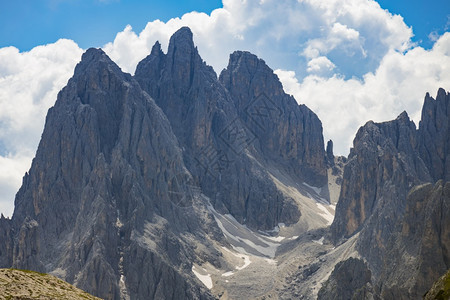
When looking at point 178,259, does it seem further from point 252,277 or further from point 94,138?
point 94,138

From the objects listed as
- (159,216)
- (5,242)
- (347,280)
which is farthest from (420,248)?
(5,242)

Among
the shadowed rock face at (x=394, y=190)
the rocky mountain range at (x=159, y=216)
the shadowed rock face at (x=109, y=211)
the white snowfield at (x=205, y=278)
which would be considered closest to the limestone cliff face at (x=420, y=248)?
the shadowed rock face at (x=394, y=190)

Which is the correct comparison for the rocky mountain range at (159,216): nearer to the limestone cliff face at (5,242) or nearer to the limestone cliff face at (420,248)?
the limestone cliff face at (5,242)

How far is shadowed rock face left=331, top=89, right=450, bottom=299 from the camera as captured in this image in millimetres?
79500

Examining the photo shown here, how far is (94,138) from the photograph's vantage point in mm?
186875

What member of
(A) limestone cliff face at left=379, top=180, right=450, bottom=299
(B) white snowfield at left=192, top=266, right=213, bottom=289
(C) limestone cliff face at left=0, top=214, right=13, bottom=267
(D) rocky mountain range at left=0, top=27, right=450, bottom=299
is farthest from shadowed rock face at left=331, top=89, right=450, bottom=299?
(C) limestone cliff face at left=0, top=214, right=13, bottom=267

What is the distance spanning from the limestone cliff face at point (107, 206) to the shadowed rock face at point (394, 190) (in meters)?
44.8

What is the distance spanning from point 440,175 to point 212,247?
6859 cm

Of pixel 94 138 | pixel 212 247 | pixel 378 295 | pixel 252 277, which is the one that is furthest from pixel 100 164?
pixel 378 295

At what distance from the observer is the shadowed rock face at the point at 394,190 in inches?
3130

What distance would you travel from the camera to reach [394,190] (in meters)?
157

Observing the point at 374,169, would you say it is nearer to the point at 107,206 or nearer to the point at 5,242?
the point at 107,206

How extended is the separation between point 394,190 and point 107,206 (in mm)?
73270

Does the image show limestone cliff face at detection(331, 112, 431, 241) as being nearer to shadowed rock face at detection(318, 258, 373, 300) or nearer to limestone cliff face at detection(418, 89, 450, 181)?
limestone cliff face at detection(418, 89, 450, 181)
